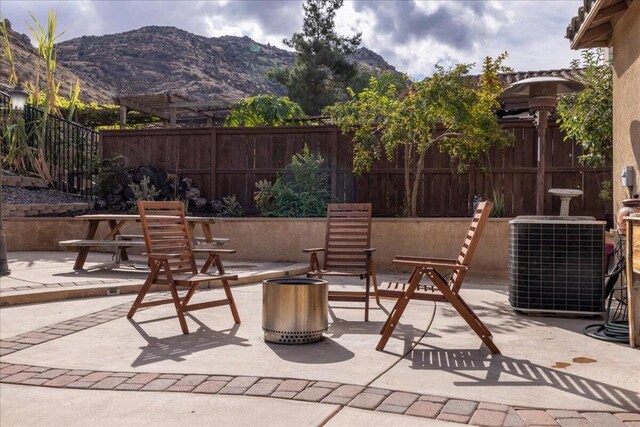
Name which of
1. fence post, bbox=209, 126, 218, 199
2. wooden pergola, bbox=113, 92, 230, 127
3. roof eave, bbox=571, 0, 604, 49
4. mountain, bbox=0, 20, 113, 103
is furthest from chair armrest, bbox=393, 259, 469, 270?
mountain, bbox=0, 20, 113, 103

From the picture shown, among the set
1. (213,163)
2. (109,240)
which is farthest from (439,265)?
(213,163)

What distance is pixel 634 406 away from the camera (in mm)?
2961

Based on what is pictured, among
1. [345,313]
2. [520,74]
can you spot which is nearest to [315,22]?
[520,74]

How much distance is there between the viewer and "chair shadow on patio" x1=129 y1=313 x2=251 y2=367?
3.88 meters

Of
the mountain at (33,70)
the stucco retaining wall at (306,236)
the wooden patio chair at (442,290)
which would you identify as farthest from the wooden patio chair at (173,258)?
the mountain at (33,70)

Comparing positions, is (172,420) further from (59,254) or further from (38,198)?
(38,198)

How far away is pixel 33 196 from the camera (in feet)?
37.5

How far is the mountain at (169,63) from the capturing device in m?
51.2

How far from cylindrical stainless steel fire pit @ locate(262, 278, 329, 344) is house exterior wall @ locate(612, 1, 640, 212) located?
3.83m

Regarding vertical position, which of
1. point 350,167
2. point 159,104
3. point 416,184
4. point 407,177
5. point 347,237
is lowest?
point 347,237

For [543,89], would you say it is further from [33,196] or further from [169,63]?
[169,63]

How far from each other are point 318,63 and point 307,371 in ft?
81.6

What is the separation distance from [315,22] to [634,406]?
26587mm

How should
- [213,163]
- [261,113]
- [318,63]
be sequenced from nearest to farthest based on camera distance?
[213,163] < [261,113] < [318,63]
